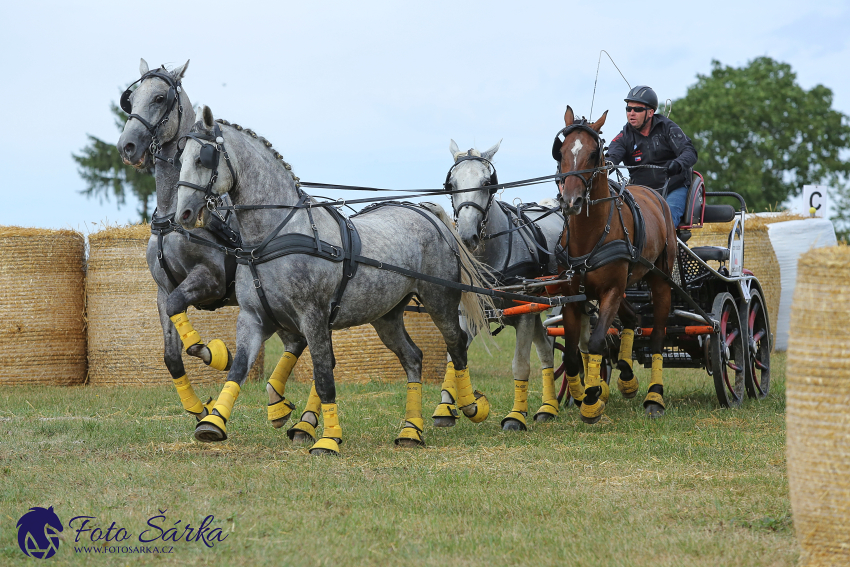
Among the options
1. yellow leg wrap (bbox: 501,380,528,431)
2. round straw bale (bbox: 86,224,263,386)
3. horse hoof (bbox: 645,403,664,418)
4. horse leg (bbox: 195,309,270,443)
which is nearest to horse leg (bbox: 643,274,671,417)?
horse hoof (bbox: 645,403,664,418)

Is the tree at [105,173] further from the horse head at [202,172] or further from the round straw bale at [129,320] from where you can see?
the horse head at [202,172]

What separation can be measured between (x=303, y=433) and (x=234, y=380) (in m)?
0.97

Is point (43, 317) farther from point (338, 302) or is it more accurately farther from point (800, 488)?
point (800, 488)

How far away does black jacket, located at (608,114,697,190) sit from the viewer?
8.48 m

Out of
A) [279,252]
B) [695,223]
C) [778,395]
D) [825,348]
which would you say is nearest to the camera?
[825,348]

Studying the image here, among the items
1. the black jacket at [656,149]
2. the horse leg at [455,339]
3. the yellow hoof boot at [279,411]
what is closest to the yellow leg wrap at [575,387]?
the horse leg at [455,339]

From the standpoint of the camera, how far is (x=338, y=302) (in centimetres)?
629

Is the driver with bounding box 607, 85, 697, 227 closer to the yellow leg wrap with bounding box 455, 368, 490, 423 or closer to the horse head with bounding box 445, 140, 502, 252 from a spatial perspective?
the horse head with bounding box 445, 140, 502, 252

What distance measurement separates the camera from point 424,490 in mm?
5098

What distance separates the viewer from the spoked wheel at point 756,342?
9.20 metres

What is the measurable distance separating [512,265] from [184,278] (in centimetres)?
278

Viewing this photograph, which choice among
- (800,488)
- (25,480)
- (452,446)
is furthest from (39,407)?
(800,488)

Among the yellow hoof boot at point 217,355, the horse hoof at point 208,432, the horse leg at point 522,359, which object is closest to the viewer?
the horse hoof at point 208,432

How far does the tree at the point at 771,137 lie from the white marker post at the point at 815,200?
844 inches
